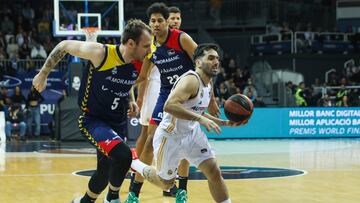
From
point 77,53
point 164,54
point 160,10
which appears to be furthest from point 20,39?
point 77,53

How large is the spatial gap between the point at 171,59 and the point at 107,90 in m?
1.59

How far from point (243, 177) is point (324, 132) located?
37.6ft

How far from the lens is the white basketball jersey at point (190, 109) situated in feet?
21.0

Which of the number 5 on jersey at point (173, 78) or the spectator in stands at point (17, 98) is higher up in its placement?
the number 5 on jersey at point (173, 78)

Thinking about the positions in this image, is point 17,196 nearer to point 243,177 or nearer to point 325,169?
point 243,177

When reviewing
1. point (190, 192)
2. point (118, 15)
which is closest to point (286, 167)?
point (190, 192)

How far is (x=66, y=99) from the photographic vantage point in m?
19.9

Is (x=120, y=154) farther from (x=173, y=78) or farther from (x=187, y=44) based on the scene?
(x=187, y=44)

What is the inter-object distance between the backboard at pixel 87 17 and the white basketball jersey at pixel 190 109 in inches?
486

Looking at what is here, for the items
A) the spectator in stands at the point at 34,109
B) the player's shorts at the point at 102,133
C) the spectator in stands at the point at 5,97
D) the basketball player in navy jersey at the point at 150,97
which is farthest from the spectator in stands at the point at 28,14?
the player's shorts at the point at 102,133

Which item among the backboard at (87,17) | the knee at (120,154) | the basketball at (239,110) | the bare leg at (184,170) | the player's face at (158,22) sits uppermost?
the backboard at (87,17)

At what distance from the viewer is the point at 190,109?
6.43m

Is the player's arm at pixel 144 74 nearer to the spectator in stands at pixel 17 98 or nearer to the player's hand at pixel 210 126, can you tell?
the player's hand at pixel 210 126

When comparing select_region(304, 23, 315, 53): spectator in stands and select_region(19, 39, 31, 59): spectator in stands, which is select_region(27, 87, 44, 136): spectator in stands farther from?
select_region(304, 23, 315, 53): spectator in stands
